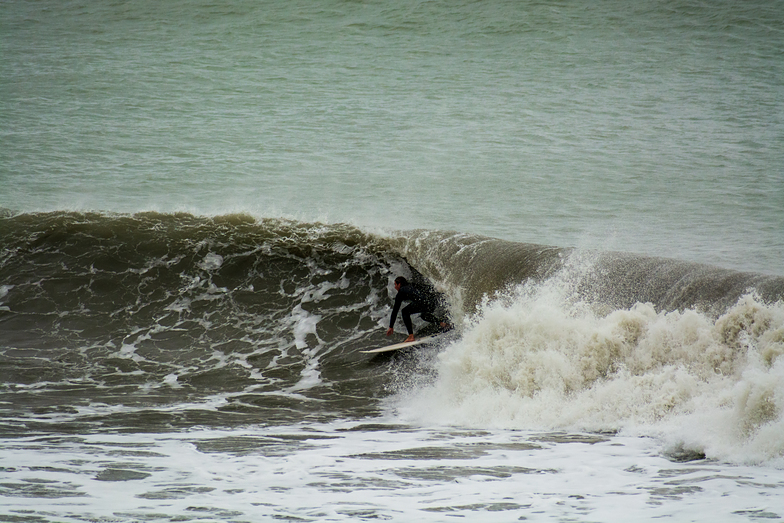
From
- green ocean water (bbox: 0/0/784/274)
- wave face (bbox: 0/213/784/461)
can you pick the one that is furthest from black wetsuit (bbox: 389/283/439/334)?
green ocean water (bbox: 0/0/784/274)

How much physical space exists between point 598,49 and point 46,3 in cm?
2198

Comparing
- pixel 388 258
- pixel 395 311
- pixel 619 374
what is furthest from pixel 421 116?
pixel 619 374

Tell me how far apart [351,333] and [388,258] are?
63.7 inches

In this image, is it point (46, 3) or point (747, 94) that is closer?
point (747, 94)

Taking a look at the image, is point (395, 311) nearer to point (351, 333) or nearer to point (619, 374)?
point (351, 333)

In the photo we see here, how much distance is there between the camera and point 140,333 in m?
10.1

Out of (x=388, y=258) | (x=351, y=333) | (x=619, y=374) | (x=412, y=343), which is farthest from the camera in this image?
(x=388, y=258)

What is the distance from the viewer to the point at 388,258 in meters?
11.1

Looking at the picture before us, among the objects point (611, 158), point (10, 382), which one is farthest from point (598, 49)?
point (10, 382)

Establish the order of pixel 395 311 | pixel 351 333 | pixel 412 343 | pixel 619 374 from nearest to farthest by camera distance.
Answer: pixel 619 374
pixel 412 343
pixel 395 311
pixel 351 333

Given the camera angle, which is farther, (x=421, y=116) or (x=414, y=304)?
(x=421, y=116)

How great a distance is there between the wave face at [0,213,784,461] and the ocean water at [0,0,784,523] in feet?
0.13

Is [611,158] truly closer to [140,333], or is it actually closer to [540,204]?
[540,204]

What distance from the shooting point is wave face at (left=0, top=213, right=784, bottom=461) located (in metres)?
6.23
